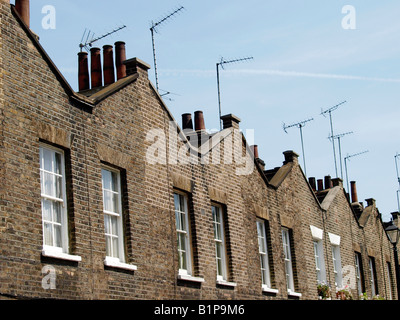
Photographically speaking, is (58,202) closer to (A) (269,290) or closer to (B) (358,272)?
(A) (269,290)

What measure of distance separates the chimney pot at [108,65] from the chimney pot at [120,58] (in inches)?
7.4

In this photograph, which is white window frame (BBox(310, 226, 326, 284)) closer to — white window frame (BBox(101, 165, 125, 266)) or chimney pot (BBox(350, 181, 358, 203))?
white window frame (BBox(101, 165, 125, 266))

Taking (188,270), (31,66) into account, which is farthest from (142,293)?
(31,66)

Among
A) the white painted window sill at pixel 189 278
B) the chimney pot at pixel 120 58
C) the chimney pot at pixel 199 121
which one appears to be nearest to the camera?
the white painted window sill at pixel 189 278

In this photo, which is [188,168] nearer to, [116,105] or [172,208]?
[172,208]

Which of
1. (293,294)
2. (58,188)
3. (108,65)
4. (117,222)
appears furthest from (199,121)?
(58,188)

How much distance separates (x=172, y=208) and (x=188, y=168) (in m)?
1.45

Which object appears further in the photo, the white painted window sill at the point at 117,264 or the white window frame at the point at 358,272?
the white window frame at the point at 358,272

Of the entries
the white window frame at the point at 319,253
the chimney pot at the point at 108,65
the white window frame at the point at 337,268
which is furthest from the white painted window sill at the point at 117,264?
the white window frame at the point at 337,268

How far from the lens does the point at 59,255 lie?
1388 cm

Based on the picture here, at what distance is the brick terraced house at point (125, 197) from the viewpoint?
13.6 m

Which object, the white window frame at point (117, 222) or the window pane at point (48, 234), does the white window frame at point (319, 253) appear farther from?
the window pane at point (48, 234)

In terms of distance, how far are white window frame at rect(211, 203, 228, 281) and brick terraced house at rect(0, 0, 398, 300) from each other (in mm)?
30
